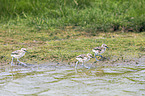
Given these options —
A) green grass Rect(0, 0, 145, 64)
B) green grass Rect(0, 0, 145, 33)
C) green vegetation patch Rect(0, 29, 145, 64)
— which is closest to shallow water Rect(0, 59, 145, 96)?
green vegetation patch Rect(0, 29, 145, 64)

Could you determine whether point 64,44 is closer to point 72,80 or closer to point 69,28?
point 69,28

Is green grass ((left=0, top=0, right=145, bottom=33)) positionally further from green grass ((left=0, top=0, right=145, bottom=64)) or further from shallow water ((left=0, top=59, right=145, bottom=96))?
shallow water ((left=0, top=59, right=145, bottom=96))

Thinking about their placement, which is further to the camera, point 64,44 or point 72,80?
point 64,44

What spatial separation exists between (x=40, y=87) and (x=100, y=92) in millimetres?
1239

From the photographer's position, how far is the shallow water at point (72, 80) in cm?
578

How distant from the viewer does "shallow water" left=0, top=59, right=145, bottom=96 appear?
5782 millimetres

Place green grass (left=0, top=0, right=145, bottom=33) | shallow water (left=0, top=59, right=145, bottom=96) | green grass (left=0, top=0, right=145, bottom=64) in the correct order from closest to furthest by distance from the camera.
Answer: shallow water (left=0, top=59, right=145, bottom=96) → green grass (left=0, top=0, right=145, bottom=64) → green grass (left=0, top=0, right=145, bottom=33)

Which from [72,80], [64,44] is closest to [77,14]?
[64,44]

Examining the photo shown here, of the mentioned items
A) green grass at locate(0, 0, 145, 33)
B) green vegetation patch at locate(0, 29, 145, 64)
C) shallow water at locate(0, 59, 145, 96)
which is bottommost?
shallow water at locate(0, 59, 145, 96)

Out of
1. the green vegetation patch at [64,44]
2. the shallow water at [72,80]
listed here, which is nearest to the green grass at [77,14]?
the green vegetation patch at [64,44]

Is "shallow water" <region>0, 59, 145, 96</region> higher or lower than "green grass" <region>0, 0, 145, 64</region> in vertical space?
lower

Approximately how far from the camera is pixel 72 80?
21.8 feet

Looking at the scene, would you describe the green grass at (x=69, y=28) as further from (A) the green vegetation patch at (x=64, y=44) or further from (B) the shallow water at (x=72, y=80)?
(B) the shallow water at (x=72, y=80)

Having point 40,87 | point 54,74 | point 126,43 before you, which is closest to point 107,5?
point 126,43
